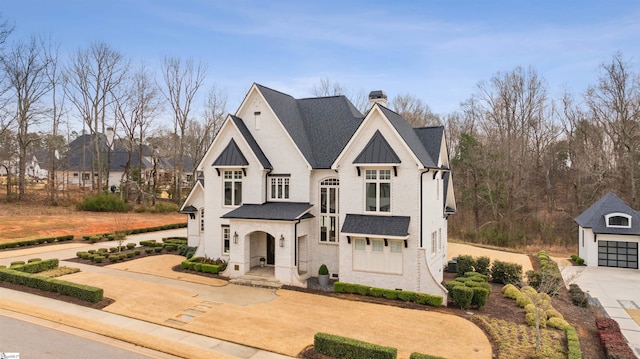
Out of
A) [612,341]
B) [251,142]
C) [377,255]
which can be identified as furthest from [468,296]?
[251,142]

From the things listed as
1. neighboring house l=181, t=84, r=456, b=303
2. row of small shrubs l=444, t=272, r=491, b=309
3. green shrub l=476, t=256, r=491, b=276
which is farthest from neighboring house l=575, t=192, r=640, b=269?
row of small shrubs l=444, t=272, r=491, b=309

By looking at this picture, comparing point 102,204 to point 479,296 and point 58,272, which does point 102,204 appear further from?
point 479,296

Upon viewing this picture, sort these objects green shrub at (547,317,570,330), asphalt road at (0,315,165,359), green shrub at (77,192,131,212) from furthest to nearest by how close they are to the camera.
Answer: green shrub at (77,192,131,212)
green shrub at (547,317,570,330)
asphalt road at (0,315,165,359)

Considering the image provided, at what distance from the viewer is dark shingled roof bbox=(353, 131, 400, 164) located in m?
19.2

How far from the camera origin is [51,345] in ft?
39.8

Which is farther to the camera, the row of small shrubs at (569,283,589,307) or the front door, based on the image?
the front door

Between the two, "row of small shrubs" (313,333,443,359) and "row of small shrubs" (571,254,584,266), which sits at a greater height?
"row of small shrubs" (313,333,443,359)

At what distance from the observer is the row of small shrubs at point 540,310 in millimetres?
13586

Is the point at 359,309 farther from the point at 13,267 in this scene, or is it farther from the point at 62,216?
the point at 62,216

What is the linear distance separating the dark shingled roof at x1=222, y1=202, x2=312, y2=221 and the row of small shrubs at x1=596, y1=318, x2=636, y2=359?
13.5m

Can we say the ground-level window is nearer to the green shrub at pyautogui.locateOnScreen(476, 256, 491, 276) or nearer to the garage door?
the green shrub at pyautogui.locateOnScreen(476, 256, 491, 276)

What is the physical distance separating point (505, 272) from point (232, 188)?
1708 centimetres

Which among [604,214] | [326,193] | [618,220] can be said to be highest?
[326,193]

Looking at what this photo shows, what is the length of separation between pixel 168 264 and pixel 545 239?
3664 cm
